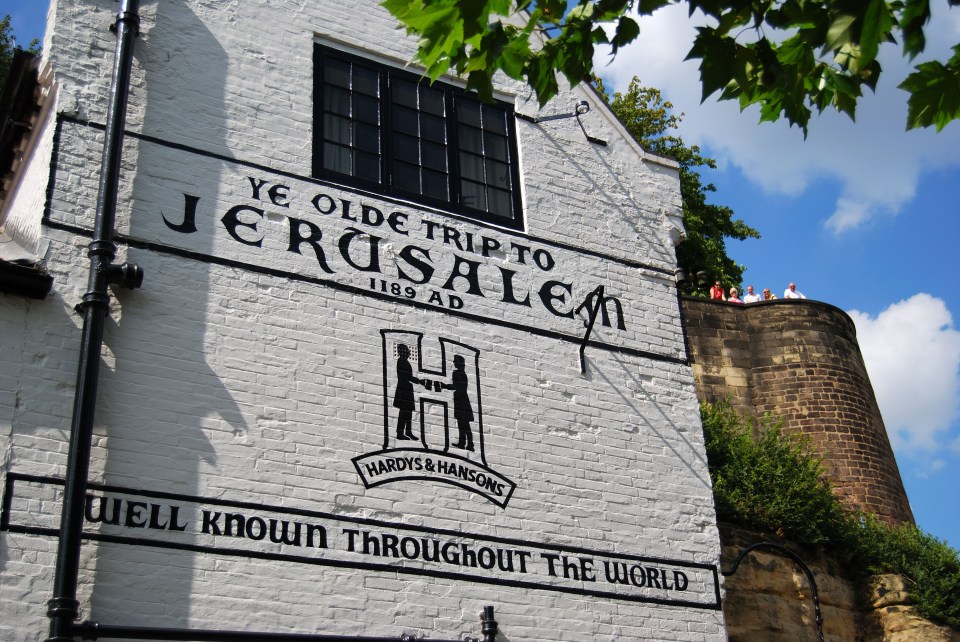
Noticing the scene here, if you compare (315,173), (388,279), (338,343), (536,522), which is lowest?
(536,522)

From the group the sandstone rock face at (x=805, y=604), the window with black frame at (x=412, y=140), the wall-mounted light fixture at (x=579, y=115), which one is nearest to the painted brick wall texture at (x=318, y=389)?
the window with black frame at (x=412, y=140)

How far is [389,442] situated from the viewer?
9414mm

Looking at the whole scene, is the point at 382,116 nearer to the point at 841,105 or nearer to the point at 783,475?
the point at 841,105

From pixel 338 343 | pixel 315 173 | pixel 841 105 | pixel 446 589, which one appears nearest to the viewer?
pixel 841 105

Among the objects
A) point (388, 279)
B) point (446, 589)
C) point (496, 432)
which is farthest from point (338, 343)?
point (446, 589)

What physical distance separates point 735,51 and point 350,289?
461 cm

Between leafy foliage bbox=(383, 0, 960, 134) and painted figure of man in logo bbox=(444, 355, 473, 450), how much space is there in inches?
145

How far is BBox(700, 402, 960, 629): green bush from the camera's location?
46.6ft

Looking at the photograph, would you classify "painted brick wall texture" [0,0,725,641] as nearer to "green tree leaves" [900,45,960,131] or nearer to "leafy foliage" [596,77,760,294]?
"green tree leaves" [900,45,960,131]

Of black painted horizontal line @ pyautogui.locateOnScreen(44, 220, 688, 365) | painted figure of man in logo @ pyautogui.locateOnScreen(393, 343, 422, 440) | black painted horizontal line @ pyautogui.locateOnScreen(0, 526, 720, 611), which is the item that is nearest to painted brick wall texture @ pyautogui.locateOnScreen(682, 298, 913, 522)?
black painted horizontal line @ pyautogui.locateOnScreen(44, 220, 688, 365)

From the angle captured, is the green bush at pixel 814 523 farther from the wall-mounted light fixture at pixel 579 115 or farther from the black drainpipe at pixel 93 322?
the black drainpipe at pixel 93 322

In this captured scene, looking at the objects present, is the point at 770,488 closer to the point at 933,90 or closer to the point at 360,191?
the point at 360,191

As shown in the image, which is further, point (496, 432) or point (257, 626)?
point (496, 432)

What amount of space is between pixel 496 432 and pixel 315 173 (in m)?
2.87
